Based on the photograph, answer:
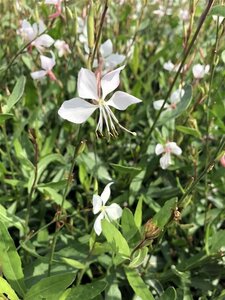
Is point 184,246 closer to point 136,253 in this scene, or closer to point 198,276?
point 198,276

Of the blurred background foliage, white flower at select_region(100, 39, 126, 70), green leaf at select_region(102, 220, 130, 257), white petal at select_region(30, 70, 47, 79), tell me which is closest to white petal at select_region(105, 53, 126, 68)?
white flower at select_region(100, 39, 126, 70)

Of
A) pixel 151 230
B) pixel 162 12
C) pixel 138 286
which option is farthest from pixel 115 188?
pixel 162 12

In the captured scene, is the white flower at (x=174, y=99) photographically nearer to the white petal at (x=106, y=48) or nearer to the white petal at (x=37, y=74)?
the white petal at (x=106, y=48)

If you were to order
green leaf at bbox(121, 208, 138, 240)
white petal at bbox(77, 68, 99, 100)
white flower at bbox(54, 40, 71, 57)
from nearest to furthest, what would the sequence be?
white petal at bbox(77, 68, 99, 100) < green leaf at bbox(121, 208, 138, 240) < white flower at bbox(54, 40, 71, 57)

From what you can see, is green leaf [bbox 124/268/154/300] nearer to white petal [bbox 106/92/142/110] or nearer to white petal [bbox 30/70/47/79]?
white petal [bbox 106/92/142/110]

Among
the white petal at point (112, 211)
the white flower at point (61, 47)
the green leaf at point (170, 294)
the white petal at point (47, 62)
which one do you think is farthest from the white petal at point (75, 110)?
the white flower at point (61, 47)
